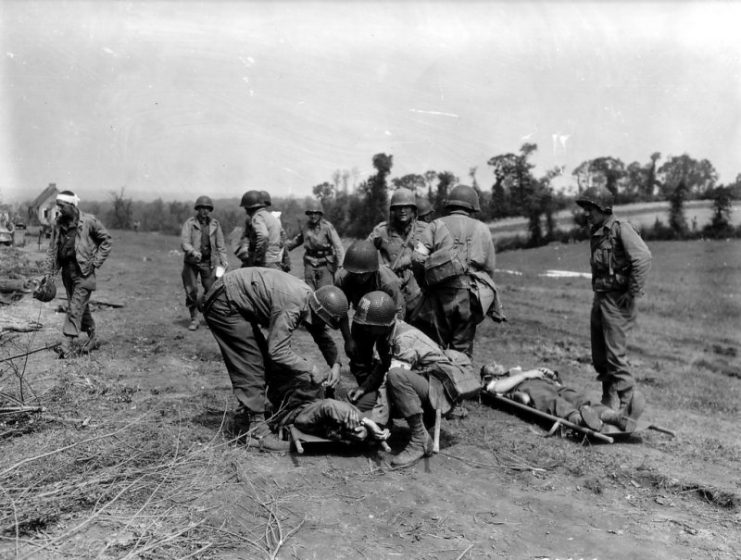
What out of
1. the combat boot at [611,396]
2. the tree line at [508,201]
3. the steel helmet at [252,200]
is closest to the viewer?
the combat boot at [611,396]

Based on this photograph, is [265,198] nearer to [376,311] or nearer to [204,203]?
[204,203]

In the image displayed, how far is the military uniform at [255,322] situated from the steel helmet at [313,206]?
348 cm

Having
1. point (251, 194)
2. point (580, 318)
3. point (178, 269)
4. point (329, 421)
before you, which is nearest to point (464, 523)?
point (329, 421)

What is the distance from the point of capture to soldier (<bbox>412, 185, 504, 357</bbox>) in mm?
6145

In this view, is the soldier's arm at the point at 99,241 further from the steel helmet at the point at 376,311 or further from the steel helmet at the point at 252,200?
the steel helmet at the point at 376,311

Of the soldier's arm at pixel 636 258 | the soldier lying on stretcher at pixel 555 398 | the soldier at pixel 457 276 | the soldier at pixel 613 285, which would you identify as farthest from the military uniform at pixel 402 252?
the soldier's arm at pixel 636 258

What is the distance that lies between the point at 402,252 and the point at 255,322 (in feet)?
7.01

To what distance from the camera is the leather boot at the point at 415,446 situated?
4796 mm

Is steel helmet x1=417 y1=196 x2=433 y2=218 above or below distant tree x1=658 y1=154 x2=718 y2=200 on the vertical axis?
below

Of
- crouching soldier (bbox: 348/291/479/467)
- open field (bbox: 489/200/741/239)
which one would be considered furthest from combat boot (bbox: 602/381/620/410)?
open field (bbox: 489/200/741/239)

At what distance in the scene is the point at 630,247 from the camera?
6.05 metres

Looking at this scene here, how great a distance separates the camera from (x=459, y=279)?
617cm

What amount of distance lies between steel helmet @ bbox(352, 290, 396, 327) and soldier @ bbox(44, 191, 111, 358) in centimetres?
413

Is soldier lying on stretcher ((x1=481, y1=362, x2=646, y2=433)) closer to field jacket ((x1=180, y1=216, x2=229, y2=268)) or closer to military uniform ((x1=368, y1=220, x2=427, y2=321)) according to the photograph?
military uniform ((x1=368, y1=220, x2=427, y2=321))
